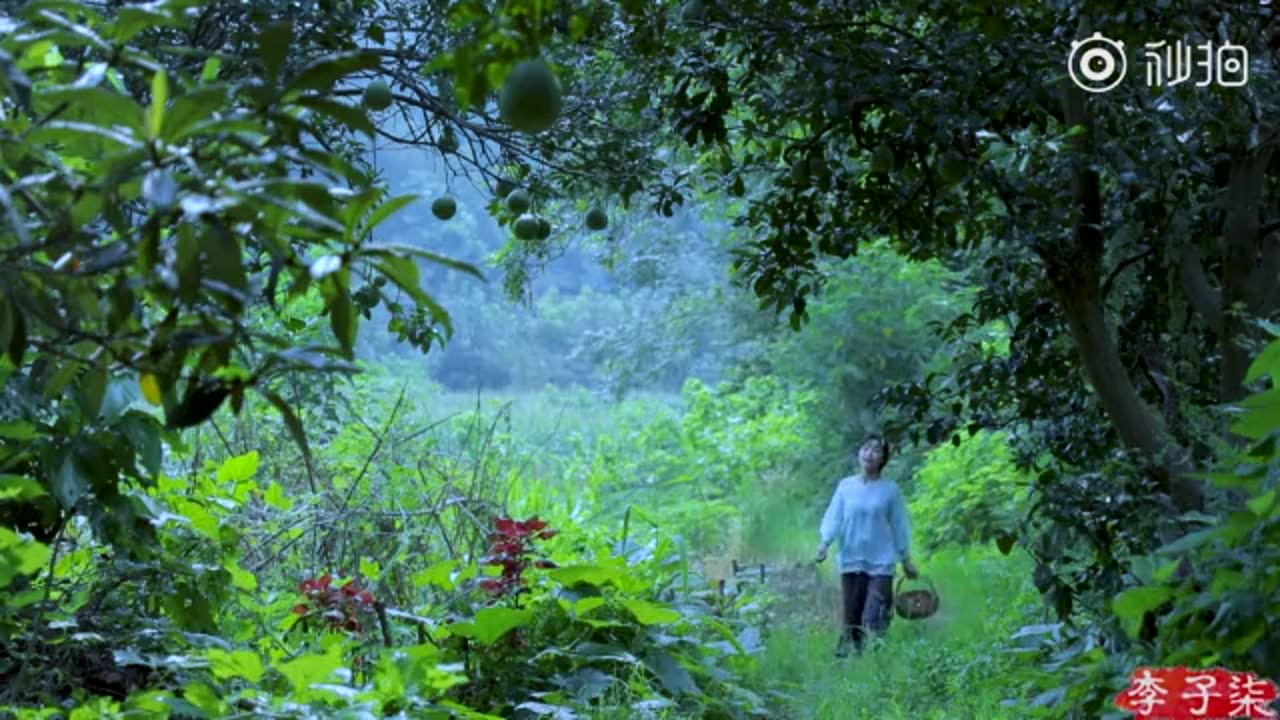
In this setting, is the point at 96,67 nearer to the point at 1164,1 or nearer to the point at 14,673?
the point at 14,673

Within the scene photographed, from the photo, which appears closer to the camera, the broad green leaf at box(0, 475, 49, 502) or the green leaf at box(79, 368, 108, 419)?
the green leaf at box(79, 368, 108, 419)

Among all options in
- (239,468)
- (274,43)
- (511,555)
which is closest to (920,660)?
(511,555)

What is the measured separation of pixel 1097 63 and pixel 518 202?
1519 millimetres

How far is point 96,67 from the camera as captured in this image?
178 cm

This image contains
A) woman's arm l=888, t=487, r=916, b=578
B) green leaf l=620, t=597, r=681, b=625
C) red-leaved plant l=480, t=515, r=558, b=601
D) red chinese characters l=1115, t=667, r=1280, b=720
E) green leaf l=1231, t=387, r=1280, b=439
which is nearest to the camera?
red chinese characters l=1115, t=667, r=1280, b=720

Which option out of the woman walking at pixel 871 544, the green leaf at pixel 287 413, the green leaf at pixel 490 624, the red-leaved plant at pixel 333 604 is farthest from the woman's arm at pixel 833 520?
the green leaf at pixel 287 413

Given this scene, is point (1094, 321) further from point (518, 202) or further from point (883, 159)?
point (518, 202)

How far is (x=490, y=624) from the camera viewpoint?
4.68 meters

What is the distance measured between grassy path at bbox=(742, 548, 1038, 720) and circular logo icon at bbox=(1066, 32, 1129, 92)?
5.25 ft

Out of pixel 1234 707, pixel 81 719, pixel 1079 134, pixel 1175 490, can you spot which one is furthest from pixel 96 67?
pixel 1175 490

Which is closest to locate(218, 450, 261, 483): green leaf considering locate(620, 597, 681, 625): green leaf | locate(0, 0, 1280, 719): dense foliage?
locate(0, 0, 1280, 719): dense foliage

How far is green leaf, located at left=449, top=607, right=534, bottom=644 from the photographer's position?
4652 mm

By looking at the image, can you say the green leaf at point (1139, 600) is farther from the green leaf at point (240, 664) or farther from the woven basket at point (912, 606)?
the woven basket at point (912, 606)

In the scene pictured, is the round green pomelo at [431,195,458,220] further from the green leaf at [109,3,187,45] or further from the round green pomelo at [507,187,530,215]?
the green leaf at [109,3,187,45]
